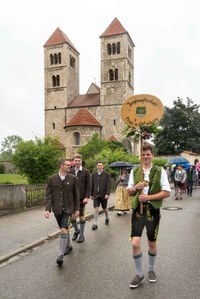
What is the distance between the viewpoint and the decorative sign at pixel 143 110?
614 cm

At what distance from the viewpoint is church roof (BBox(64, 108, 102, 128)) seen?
181 feet

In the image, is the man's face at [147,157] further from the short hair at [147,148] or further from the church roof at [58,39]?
the church roof at [58,39]

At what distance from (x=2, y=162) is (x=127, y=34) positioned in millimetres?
29574

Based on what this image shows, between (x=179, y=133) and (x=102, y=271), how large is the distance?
60.6 m

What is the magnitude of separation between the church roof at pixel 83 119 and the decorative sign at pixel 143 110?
159ft

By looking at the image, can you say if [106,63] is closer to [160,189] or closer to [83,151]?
[83,151]

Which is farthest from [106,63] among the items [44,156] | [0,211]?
[0,211]

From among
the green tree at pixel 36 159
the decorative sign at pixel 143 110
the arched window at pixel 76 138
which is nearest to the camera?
the decorative sign at pixel 143 110

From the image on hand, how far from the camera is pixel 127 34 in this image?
60.2 m

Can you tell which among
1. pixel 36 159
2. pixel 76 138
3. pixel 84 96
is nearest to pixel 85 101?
pixel 84 96

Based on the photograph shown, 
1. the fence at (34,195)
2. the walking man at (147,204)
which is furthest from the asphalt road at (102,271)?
the fence at (34,195)

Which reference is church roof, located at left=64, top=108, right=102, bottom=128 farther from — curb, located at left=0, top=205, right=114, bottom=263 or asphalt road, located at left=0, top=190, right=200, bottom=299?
asphalt road, located at left=0, top=190, right=200, bottom=299

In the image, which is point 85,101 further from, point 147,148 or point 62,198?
point 147,148

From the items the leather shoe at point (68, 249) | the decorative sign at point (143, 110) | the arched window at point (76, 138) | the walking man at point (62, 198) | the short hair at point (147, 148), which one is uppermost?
the arched window at point (76, 138)
